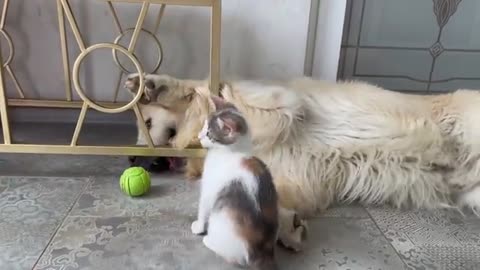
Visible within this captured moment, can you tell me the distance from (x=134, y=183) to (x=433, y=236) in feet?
2.57

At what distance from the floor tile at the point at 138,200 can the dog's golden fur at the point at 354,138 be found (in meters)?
0.09

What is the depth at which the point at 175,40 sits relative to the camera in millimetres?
1670

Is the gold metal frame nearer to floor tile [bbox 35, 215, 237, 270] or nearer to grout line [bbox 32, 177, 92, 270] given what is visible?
grout line [bbox 32, 177, 92, 270]

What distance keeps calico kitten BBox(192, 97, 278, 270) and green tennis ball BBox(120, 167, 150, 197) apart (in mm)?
299

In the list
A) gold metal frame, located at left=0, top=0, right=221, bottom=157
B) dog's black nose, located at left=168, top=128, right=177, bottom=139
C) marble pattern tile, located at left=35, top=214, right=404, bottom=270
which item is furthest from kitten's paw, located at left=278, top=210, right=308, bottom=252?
dog's black nose, located at left=168, top=128, right=177, bottom=139

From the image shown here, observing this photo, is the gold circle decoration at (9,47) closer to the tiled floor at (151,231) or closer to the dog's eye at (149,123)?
the tiled floor at (151,231)

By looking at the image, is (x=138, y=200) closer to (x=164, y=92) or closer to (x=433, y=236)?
(x=164, y=92)

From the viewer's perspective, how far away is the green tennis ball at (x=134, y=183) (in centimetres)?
122

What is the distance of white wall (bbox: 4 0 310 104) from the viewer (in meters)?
1.60

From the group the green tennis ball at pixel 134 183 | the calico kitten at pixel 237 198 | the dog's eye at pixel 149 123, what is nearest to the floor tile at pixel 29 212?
the green tennis ball at pixel 134 183

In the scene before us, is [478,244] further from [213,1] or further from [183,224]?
[213,1]

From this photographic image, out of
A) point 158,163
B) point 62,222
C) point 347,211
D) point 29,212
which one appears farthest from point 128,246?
point 347,211

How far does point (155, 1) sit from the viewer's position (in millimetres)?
1170

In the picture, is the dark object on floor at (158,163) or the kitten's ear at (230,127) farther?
the dark object on floor at (158,163)
